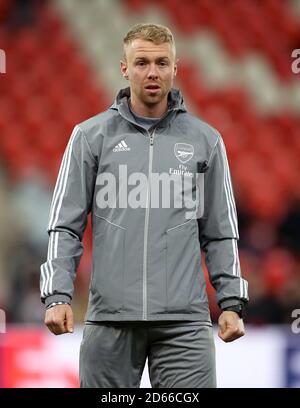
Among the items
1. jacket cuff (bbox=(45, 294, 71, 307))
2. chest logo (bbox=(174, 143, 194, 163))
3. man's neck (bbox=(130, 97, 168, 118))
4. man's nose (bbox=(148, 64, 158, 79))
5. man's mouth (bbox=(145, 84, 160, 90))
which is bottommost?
jacket cuff (bbox=(45, 294, 71, 307))

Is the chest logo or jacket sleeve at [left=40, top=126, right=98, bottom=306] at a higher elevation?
the chest logo

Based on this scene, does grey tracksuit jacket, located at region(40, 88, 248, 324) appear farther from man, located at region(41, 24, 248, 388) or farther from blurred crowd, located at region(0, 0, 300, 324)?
blurred crowd, located at region(0, 0, 300, 324)

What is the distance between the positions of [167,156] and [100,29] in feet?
19.2

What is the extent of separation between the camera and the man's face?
101 inches

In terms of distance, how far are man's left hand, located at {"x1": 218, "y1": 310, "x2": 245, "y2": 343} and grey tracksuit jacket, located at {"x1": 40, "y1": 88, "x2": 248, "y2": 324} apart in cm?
4

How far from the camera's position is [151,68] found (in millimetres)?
2564

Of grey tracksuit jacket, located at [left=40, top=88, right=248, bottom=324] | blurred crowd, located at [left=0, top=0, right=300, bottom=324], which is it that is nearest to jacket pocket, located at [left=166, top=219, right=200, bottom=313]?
grey tracksuit jacket, located at [left=40, top=88, right=248, bottom=324]

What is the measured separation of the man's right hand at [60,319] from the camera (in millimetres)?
2432

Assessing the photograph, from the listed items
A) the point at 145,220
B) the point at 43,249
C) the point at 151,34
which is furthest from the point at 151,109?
the point at 43,249

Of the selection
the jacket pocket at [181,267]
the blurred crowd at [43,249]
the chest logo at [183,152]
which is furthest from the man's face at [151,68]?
the blurred crowd at [43,249]

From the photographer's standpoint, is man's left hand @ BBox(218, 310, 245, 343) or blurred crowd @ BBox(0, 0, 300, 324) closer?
man's left hand @ BBox(218, 310, 245, 343)

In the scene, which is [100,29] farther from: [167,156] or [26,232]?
[167,156]

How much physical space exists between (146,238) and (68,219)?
213 mm

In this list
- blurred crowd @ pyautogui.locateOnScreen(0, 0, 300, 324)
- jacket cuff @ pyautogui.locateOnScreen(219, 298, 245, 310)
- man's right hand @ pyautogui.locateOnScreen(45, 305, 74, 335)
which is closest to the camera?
man's right hand @ pyautogui.locateOnScreen(45, 305, 74, 335)
